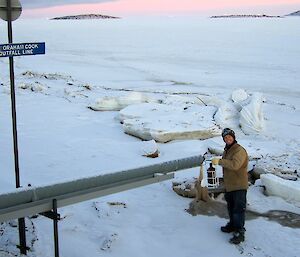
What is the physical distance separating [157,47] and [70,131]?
26.3 m

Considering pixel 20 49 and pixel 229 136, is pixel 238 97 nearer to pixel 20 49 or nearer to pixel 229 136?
pixel 229 136

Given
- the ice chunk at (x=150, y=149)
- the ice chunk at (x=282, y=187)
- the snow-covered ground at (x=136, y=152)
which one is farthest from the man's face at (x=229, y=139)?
the ice chunk at (x=150, y=149)

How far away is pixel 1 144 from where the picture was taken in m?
8.18

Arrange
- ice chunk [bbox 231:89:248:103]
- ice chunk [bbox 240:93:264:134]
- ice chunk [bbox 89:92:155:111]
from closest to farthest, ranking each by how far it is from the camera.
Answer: ice chunk [bbox 240:93:264:134]
ice chunk [bbox 89:92:155:111]
ice chunk [bbox 231:89:248:103]

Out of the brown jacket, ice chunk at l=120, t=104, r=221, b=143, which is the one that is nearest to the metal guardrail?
the brown jacket

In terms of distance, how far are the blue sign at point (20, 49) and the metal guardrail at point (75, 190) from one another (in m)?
1.25

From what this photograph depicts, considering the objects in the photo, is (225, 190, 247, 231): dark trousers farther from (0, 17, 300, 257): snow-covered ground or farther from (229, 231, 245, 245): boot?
(0, 17, 300, 257): snow-covered ground

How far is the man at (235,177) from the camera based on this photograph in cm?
458

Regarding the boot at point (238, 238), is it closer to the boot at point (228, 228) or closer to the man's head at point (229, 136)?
the boot at point (228, 228)

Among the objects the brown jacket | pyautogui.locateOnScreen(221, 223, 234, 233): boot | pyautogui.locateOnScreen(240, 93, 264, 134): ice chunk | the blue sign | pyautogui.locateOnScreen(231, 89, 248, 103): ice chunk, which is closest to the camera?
the blue sign

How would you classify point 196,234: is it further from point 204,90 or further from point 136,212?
point 204,90

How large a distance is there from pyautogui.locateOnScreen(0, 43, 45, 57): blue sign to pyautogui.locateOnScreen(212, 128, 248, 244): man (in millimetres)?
2064

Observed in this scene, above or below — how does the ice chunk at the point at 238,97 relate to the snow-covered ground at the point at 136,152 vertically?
above

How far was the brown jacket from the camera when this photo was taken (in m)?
4.57
